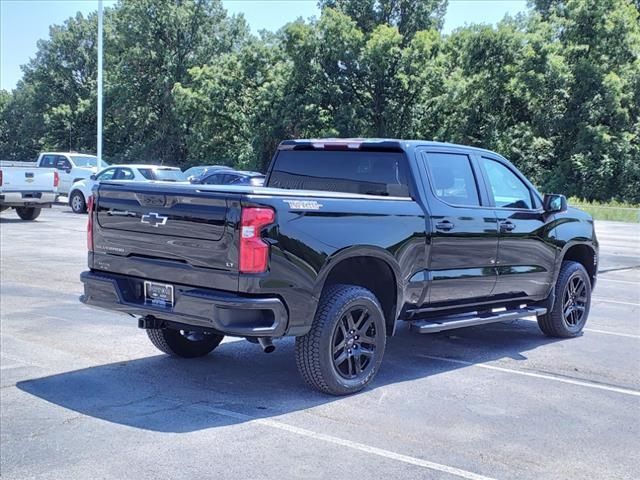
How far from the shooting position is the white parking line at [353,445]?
4.37 m

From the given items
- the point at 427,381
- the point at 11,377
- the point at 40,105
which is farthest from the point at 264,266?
the point at 40,105

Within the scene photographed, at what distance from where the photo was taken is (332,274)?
6.06 meters

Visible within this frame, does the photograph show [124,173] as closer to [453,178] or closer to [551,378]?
[453,178]

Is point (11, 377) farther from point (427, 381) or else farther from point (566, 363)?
point (566, 363)

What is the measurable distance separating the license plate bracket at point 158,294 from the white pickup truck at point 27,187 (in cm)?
1671

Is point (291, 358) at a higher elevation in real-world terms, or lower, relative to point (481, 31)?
lower

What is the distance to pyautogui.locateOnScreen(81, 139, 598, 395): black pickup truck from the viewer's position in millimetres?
5250

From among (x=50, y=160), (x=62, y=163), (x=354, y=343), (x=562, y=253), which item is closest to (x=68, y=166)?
(x=62, y=163)

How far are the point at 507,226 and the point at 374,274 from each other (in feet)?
5.66

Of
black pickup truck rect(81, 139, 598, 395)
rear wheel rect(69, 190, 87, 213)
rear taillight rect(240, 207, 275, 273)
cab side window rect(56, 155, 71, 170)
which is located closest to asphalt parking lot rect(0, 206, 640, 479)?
black pickup truck rect(81, 139, 598, 395)

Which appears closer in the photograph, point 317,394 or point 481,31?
point 317,394

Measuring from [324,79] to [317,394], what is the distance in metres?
37.9

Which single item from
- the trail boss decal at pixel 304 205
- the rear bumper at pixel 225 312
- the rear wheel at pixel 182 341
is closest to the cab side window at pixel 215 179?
the rear wheel at pixel 182 341

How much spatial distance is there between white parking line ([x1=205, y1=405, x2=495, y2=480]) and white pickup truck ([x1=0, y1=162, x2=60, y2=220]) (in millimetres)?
17339
